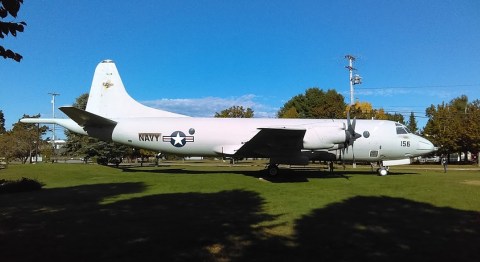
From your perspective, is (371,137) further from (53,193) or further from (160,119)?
(53,193)

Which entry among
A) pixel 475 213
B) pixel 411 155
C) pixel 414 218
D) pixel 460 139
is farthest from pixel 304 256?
pixel 460 139

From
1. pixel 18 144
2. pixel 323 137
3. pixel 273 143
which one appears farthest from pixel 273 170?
pixel 18 144

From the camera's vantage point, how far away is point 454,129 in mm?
54062

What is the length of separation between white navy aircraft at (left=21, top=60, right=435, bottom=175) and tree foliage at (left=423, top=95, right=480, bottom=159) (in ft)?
100

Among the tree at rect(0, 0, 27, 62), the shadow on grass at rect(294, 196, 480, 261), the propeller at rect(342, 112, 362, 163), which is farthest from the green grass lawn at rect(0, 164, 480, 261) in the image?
the propeller at rect(342, 112, 362, 163)

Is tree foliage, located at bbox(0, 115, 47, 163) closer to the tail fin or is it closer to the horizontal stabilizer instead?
the tail fin

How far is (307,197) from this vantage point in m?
13.0

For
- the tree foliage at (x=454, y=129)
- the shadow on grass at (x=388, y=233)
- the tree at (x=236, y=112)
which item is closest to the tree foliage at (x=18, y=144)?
the tree at (x=236, y=112)

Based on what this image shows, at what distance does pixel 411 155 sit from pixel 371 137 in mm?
2961

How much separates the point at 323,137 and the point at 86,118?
13.4 m

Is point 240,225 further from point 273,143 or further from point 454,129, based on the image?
point 454,129

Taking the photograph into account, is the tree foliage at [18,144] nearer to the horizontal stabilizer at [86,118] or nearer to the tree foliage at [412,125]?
the horizontal stabilizer at [86,118]

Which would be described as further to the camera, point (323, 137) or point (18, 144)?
point (18, 144)

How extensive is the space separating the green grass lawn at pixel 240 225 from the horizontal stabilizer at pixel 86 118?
6187mm
